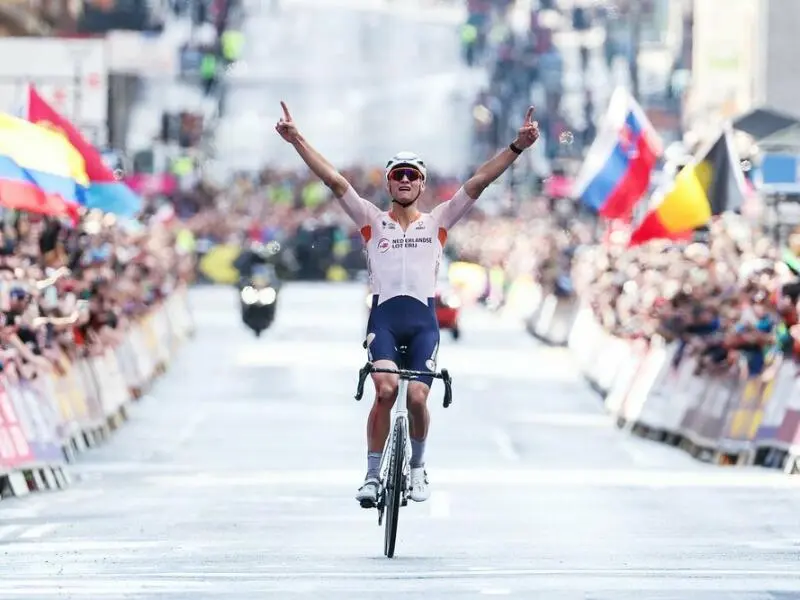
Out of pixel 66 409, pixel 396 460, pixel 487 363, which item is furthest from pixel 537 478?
pixel 487 363

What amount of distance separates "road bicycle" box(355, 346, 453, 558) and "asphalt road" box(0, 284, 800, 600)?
0.25m

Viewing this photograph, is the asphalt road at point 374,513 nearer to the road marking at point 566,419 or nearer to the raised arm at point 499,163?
the road marking at point 566,419

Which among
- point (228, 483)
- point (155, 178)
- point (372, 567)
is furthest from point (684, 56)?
point (372, 567)

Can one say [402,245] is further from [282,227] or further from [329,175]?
[282,227]

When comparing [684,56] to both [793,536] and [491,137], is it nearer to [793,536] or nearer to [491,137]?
[491,137]

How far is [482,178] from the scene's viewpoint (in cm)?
1595

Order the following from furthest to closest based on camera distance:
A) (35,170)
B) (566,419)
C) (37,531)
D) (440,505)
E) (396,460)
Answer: (566,419) < (35,170) < (440,505) < (37,531) < (396,460)

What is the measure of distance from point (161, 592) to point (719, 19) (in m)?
53.3

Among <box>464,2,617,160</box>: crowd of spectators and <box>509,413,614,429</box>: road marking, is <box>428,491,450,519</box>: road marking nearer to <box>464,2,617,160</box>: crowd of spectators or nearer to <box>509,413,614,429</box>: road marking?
<box>509,413,614,429</box>: road marking

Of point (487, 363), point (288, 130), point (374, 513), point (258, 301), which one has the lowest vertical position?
point (258, 301)

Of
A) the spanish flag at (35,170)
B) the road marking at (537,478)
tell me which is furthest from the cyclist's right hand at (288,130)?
the spanish flag at (35,170)

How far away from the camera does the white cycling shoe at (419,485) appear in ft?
51.7

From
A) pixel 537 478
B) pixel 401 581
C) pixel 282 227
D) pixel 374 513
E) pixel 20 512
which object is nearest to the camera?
pixel 401 581

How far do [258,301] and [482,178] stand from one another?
36005mm
